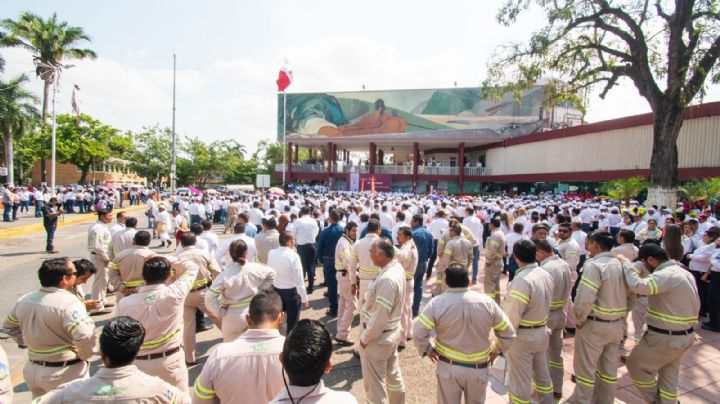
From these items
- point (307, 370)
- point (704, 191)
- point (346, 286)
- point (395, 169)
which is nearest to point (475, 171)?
point (395, 169)

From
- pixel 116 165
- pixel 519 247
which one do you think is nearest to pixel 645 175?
pixel 519 247

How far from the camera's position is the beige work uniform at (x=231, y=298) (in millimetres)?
4020

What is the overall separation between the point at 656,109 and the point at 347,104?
2831 centimetres

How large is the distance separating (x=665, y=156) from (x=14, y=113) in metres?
39.9

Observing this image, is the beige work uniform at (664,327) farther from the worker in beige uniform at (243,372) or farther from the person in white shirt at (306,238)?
the person in white shirt at (306,238)

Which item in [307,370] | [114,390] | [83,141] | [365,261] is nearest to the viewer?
[307,370]

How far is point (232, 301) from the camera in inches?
161

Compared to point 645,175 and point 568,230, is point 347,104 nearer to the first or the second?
Result: point 645,175

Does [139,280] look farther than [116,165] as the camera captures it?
No

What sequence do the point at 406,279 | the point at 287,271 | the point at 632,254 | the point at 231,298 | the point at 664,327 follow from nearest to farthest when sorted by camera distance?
the point at 664,327 < the point at 231,298 < the point at 287,271 < the point at 632,254 < the point at 406,279

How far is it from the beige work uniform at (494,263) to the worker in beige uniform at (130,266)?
5559 mm

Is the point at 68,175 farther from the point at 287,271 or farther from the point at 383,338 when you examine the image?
the point at 383,338

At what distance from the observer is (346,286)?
19.1 ft

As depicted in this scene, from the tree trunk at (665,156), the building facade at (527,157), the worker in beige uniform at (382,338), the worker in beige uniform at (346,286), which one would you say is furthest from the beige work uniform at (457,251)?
the building facade at (527,157)
